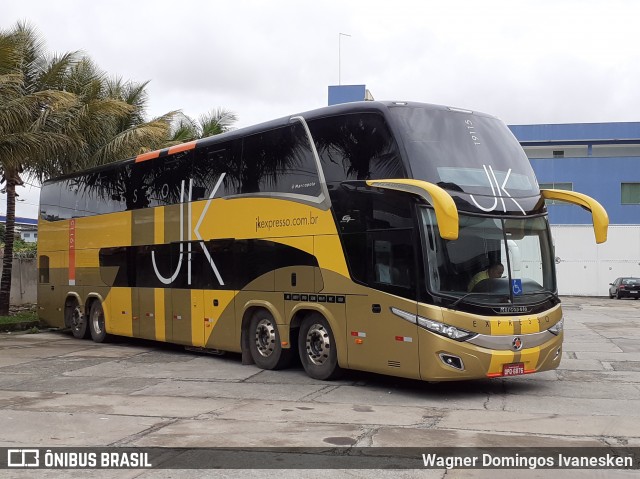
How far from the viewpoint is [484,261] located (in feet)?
33.9

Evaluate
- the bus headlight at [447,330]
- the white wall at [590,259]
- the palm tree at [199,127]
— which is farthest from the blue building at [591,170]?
the bus headlight at [447,330]

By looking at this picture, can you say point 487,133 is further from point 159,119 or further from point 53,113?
point 159,119

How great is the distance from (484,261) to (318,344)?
3054mm

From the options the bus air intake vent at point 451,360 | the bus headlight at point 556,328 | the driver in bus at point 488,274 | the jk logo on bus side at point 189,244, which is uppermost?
the jk logo on bus side at point 189,244

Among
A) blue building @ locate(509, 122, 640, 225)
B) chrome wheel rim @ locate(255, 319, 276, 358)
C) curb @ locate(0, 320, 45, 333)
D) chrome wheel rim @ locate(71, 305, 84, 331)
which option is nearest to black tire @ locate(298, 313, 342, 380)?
chrome wheel rim @ locate(255, 319, 276, 358)

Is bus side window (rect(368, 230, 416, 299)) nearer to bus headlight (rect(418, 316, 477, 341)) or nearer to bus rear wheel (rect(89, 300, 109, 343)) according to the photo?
bus headlight (rect(418, 316, 477, 341))

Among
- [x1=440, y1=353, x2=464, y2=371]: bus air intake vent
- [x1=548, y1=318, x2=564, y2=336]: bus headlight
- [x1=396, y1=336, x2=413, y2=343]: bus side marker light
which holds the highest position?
[x1=548, y1=318, x2=564, y2=336]: bus headlight

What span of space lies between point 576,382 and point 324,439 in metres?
5.53

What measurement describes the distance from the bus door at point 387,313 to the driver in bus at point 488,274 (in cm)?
79

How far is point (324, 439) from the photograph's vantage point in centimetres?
787

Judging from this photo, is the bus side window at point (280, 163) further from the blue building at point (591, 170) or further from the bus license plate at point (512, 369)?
the blue building at point (591, 170)

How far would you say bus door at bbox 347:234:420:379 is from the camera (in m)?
10.2

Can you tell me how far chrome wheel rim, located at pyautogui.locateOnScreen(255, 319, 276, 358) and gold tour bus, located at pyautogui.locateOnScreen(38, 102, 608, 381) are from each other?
0.03 meters

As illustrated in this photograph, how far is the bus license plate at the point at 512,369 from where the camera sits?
33.7 ft
